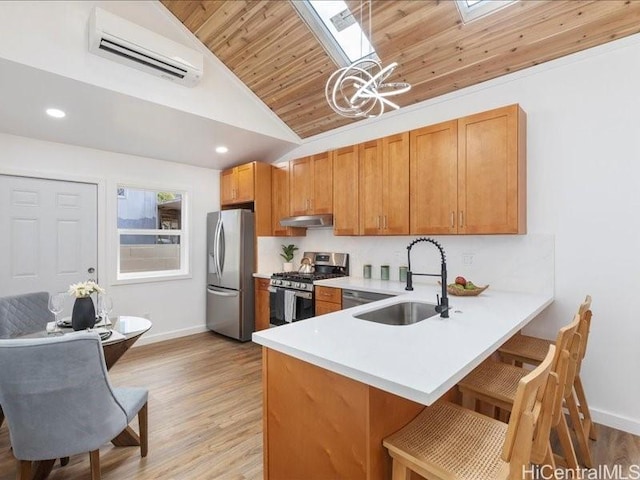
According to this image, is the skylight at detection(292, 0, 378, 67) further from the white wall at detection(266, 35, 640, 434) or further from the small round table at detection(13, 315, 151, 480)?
the small round table at detection(13, 315, 151, 480)

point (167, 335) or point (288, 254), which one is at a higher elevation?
point (288, 254)

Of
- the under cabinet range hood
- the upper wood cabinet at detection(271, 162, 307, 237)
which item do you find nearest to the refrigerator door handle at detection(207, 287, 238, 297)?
the upper wood cabinet at detection(271, 162, 307, 237)

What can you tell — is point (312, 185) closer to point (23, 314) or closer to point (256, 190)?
point (256, 190)

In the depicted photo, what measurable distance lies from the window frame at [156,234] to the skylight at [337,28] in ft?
9.32

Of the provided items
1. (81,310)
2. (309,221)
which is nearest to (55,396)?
(81,310)

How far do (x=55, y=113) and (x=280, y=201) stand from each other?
8.17 feet

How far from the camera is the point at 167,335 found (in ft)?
14.6

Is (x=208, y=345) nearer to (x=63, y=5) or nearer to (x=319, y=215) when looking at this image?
(x=319, y=215)

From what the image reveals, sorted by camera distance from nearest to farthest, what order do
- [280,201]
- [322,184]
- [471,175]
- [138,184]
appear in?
[471,175]
[322,184]
[138,184]
[280,201]

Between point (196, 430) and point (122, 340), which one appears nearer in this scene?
point (122, 340)

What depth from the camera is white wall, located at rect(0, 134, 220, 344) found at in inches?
140

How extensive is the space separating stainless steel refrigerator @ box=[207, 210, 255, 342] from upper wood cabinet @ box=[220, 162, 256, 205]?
30cm

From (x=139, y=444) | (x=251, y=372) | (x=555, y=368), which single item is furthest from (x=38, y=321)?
(x=555, y=368)

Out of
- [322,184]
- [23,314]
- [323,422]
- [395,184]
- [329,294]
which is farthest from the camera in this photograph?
[322,184]
